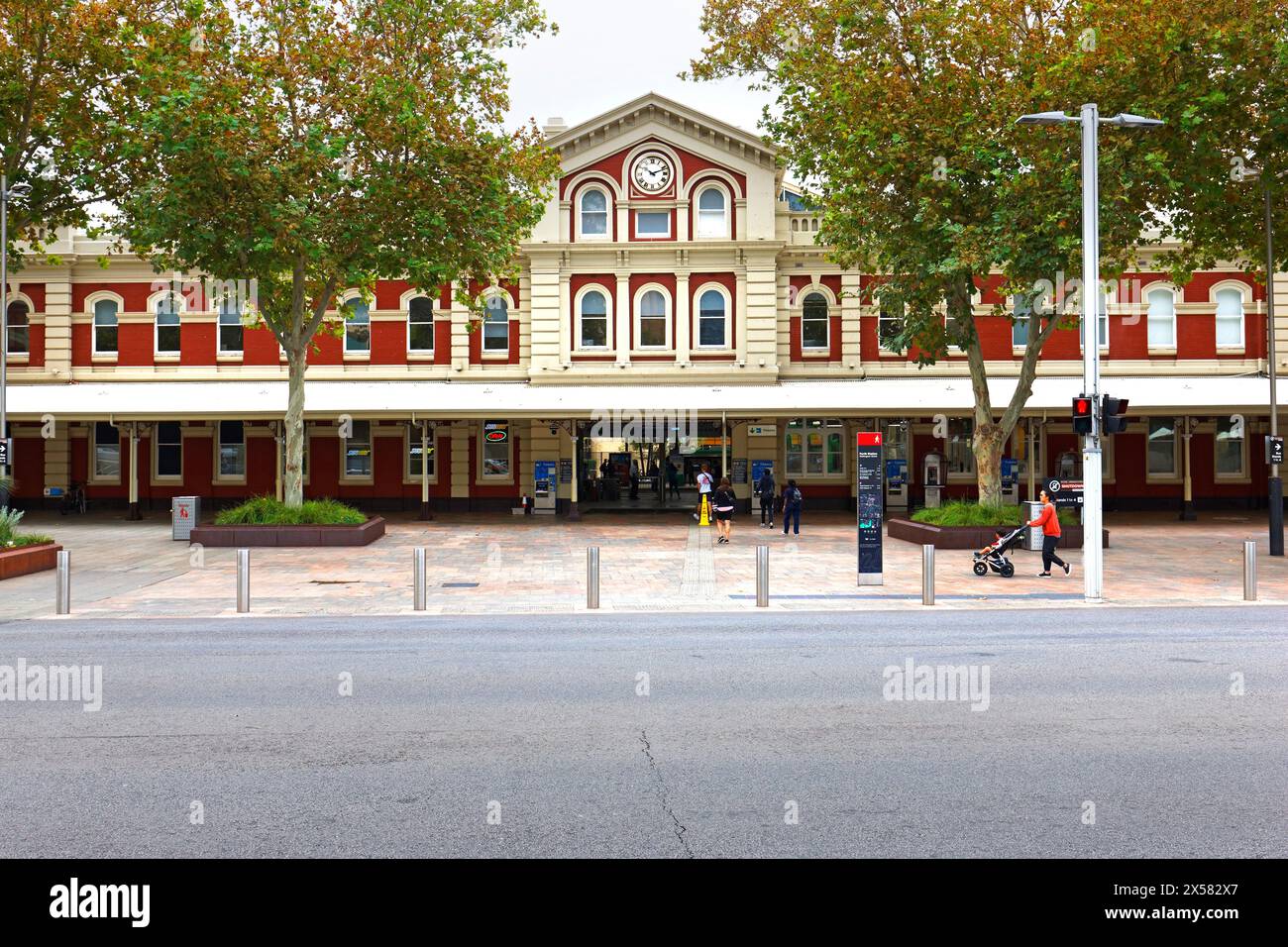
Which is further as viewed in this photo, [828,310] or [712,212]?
[828,310]

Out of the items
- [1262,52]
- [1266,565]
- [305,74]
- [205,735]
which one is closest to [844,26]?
[1262,52]

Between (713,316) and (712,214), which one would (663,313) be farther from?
(712,214)

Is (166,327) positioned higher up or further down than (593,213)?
further down

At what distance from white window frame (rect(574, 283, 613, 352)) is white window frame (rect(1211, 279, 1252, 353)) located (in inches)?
768

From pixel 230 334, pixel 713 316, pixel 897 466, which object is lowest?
pixel 897 466

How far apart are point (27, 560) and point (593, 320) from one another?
18.6 meters

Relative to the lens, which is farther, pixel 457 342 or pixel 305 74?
pixel 457 342

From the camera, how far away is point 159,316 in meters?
33.7

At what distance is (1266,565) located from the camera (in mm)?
19297

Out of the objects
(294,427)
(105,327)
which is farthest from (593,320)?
(105,327)

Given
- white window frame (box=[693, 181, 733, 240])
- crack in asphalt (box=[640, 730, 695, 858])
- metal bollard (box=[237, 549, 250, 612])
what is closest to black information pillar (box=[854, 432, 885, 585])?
metal bollard (box=[237, 549, 250, 612])

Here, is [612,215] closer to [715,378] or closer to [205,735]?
[715,378]

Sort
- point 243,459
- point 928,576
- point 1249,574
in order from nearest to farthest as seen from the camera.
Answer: point 928,576 < point 1249,574 < point 243,459
